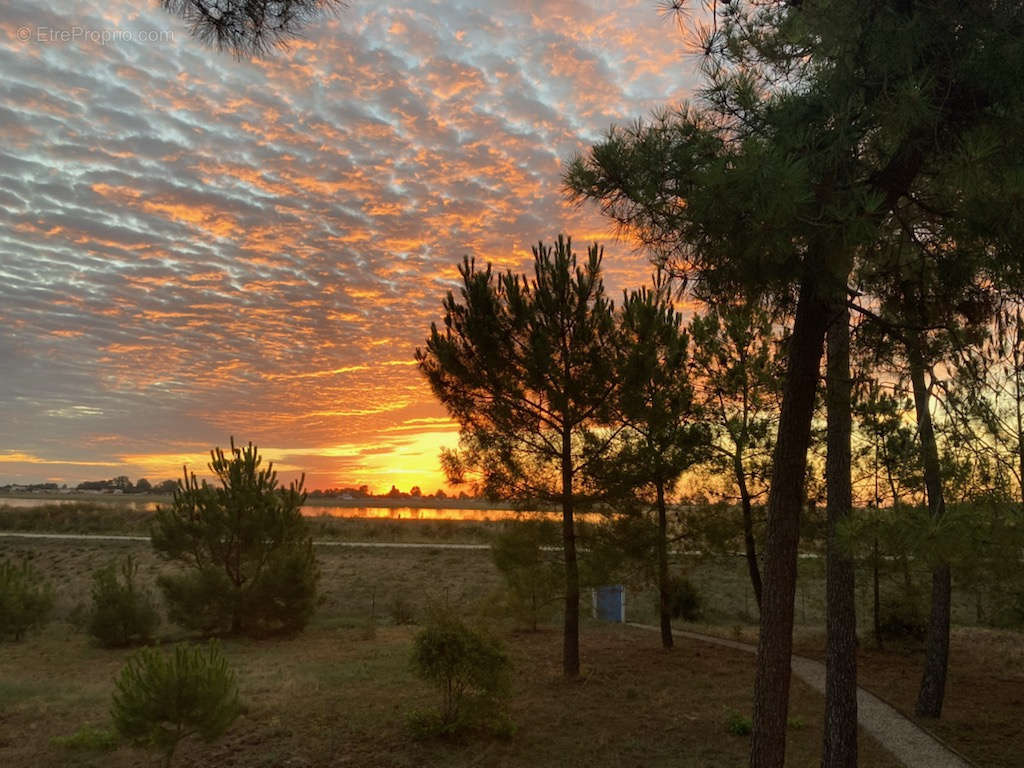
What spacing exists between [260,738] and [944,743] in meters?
10.0

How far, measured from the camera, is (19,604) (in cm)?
1939

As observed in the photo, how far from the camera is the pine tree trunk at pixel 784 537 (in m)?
6.12

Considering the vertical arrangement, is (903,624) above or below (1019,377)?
below

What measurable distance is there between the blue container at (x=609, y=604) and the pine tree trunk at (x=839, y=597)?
15.6 metres

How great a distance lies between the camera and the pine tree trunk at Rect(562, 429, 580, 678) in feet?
45.7

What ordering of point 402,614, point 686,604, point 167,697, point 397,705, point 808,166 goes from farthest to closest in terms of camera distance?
point 686,604 < point 402,614 < point 397,705 < point 167,697 < point 808,166

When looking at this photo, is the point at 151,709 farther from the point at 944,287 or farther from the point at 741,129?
the point at 944,287

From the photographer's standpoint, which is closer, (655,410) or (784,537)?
(784,537)

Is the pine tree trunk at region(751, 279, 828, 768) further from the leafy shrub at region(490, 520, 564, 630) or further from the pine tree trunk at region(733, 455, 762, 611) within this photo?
the pine tree trunk at region(733, 455, 762, 611)

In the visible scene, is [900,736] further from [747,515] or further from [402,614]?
[402,614]

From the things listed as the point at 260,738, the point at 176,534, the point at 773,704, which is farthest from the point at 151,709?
the point at 176,534

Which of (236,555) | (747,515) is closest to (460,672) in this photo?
(747,515)

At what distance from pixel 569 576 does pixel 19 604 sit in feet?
53.8

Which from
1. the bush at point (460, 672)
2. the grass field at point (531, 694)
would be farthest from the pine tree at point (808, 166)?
the grass field at point (531, 694)
